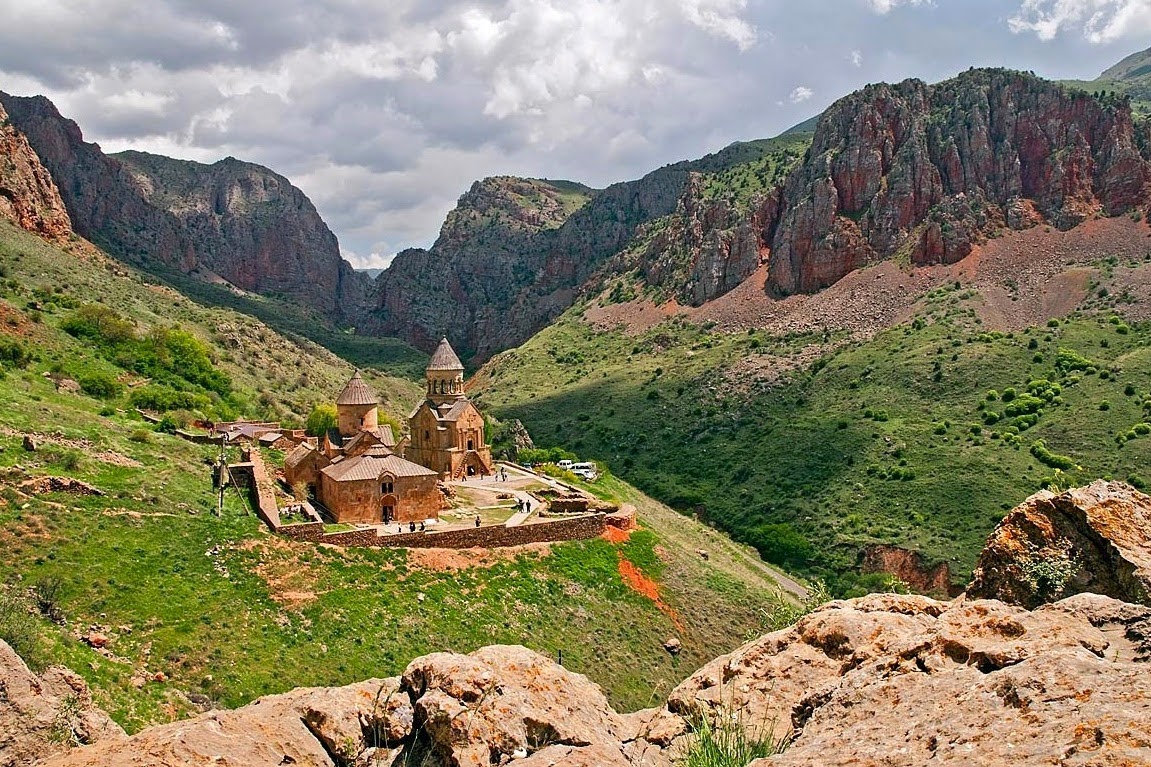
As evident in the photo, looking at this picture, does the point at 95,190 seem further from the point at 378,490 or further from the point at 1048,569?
the point at 1048,569

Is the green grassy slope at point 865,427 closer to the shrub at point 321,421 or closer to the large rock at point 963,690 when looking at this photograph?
the shrub at point 321,421

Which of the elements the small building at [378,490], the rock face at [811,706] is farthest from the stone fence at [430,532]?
the rock face at [811,706]

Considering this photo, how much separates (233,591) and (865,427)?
57.5 meters

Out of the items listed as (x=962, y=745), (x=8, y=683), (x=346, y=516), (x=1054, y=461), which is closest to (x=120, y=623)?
(x=346, y=516)

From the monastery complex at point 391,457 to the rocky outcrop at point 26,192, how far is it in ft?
177

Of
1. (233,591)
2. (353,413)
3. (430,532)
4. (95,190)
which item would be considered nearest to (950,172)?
(353,413)

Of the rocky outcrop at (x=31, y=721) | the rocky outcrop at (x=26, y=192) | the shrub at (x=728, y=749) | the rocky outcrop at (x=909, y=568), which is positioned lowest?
the rocky outcrop at (x=909, y=568)

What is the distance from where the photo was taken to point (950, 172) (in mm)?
106125

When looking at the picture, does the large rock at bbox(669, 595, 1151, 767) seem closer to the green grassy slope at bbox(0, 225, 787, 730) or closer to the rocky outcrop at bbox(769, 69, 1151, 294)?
the green grassy slope at bbox(0, 225, 787, 730)

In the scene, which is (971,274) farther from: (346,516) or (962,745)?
(962,745)

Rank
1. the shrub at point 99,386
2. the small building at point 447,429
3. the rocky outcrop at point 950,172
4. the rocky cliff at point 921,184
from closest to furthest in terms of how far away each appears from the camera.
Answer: the shrub at point 99,386
the small building at point 447,429
the rocky outcrop at point 950,172
the rocky cliff at point 921,184

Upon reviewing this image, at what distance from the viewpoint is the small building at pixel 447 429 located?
49.3 m

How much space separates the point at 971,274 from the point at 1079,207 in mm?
16170

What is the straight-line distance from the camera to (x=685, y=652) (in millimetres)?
35281
